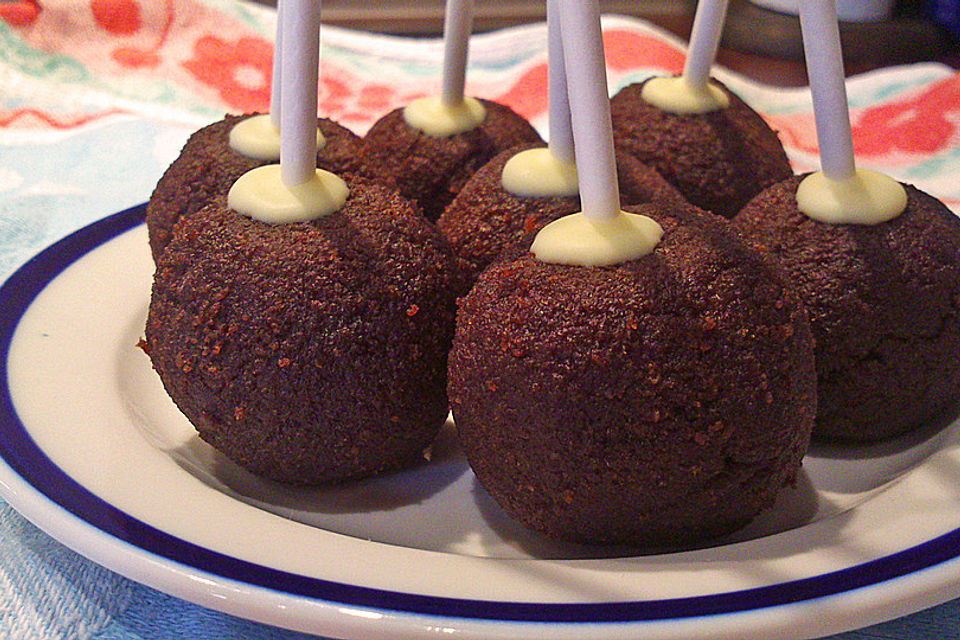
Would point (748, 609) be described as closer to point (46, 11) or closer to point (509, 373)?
point (509, 373)

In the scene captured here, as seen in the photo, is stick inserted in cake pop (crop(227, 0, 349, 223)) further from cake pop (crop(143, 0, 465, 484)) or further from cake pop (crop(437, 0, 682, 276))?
cake pop (crop(437, 0, 682, 276))

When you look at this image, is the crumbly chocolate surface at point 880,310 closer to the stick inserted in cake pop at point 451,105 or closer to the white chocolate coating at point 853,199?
the white chocolate coating at point 853,199

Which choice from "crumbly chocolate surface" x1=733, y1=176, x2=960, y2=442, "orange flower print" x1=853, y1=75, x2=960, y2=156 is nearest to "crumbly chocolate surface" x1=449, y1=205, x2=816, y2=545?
"crumbly chocolate surface" x1=733, y1=176, x2=960, y2=442

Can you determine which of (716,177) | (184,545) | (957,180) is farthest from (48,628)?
Answer: (957,180)

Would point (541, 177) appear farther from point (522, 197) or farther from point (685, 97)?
point (685, 97)

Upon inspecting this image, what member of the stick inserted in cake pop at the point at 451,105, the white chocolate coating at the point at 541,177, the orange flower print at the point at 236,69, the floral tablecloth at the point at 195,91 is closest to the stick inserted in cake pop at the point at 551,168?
the white chocolate coating at the point at 541,177

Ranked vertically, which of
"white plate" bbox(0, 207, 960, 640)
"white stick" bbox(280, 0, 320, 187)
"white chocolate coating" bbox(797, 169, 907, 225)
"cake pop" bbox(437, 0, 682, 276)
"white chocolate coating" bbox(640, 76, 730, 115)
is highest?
"white stick" bbox(280, 0, 320, 187)
